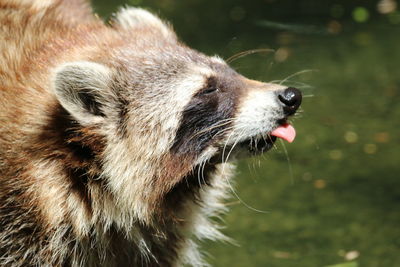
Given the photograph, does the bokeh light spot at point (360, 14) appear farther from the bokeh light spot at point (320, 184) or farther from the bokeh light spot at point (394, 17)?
the bokeh light spot at point (320, 184)

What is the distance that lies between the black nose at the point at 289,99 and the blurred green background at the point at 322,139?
103 centimetres

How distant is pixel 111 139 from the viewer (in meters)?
3.88

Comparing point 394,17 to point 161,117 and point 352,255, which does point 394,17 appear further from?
point 161,117

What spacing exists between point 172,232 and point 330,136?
241 cm

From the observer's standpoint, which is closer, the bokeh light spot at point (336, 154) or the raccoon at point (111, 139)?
the raccoon at point (111, 139)

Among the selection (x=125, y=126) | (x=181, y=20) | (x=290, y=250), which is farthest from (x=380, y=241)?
(x=181, y=20)

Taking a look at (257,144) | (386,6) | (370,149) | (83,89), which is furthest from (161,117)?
(386,6)

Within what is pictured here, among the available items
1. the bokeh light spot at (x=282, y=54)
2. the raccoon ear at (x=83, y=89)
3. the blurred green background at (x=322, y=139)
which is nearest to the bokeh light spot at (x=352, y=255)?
the blurred green background at (x=322, y=139)

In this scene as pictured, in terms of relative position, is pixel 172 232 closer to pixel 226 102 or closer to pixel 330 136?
pixel 226 102

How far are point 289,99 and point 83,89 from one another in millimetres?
1014

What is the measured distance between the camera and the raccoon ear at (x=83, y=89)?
380 cm

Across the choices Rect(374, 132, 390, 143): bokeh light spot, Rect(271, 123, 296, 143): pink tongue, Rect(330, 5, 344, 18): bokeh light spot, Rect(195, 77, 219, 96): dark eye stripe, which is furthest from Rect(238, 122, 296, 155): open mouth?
Rect(330, 5, 344, 18): bokeh light spot

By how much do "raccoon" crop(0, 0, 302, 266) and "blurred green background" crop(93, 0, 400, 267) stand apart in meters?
1.06

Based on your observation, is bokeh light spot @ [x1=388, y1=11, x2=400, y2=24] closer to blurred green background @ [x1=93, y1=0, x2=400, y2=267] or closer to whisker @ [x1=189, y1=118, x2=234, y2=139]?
blurred green background @ [x1=93, y1=0, x2=400, y2=267]
